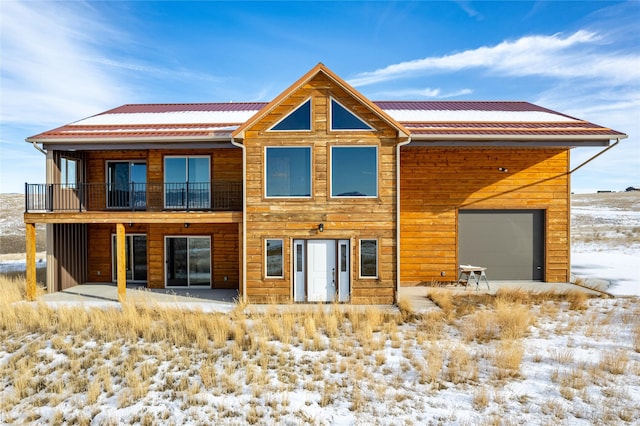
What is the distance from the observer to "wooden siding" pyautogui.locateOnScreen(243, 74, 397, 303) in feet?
35.3

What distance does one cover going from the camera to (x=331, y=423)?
5.16 meters

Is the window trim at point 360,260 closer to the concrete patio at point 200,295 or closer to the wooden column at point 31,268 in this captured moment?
the concrete patio at point 200,295

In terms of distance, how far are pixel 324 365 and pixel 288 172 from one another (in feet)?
19.5

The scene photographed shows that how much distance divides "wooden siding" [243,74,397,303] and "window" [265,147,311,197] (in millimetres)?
181

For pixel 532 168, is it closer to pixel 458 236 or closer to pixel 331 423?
pixel 458 236

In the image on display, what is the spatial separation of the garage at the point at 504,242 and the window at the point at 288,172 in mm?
6368

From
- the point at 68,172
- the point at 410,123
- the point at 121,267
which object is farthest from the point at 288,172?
the point at 68,172

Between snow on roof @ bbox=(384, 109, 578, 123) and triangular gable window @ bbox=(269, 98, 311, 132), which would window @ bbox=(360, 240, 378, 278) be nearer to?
triangular gable window @ bbox=(269, 98, 311, 132)

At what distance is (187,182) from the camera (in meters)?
12.8

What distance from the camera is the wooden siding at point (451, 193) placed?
13242 millimetres

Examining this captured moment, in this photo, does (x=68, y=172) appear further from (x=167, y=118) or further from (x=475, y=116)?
(x=475, y=116)

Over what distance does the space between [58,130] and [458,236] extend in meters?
15.0

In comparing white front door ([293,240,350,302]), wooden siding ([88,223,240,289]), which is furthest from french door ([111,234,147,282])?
white front door ([293,240,350,302])

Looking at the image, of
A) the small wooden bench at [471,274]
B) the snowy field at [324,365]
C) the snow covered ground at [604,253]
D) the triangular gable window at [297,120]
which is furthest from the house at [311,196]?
the snow covered ground at [604,253]
